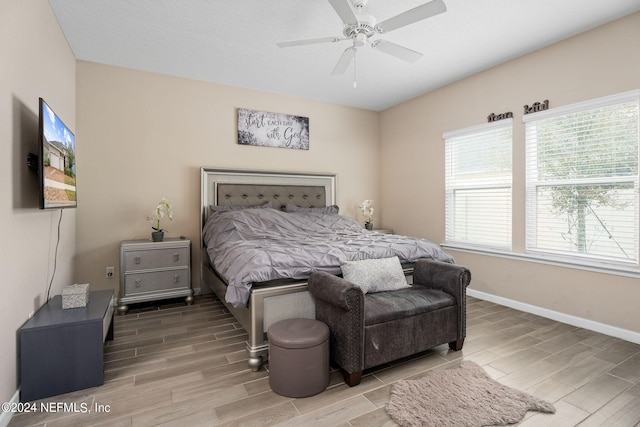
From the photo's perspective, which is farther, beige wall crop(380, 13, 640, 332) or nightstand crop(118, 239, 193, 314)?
nightstand crop(118, 239, 193, 314)

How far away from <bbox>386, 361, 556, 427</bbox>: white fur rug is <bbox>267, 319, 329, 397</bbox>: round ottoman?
17.2 inches

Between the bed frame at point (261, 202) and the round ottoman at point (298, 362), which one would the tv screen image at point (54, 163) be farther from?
the round ottoman at point (298, 362)

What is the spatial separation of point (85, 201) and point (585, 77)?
5189mm

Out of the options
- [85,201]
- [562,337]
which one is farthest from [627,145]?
[85,201]

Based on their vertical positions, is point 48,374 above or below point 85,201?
below

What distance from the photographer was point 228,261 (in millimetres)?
2662

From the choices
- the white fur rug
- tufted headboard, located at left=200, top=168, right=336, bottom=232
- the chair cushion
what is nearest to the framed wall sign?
tufted headboard, located at left=200, top=168, right=336, bottom=232

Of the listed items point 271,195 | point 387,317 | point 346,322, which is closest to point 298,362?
point 346,322

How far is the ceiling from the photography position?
257cm

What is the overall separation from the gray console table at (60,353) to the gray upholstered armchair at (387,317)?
140cm

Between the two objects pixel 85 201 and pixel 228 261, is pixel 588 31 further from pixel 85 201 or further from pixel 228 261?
pixel 85 201

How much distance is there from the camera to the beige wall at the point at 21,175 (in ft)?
5.64

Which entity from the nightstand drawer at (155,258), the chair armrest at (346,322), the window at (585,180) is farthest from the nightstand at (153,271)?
the window at (585,180)

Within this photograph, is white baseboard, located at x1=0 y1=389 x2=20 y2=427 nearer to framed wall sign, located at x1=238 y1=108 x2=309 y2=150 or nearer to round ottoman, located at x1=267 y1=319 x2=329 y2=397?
round ottoman, located at x1=267 y1=319 x2=329 y2=397
